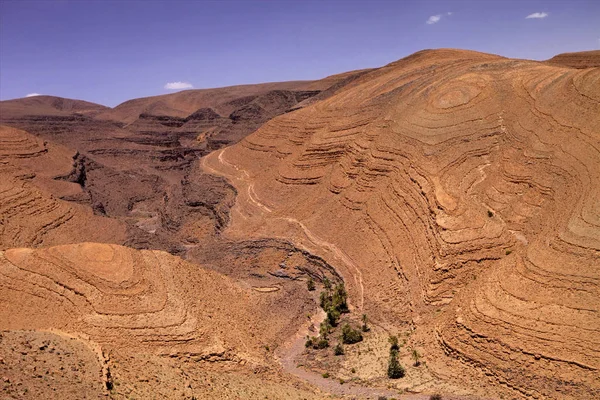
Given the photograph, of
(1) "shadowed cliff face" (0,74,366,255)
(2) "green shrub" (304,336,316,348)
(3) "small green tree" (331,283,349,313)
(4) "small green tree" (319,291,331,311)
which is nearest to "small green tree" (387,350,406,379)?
(2) "green shrub" (304,336,316,348)

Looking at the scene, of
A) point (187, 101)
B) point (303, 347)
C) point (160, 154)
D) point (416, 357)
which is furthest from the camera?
point (187, 101)

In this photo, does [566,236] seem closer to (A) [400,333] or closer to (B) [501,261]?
(B) [501,261]

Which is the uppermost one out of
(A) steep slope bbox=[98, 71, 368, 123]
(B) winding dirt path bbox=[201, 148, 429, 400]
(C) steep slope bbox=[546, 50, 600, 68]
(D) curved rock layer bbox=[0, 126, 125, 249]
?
(A) steep slope bbox=[98, 71, 368, 123]

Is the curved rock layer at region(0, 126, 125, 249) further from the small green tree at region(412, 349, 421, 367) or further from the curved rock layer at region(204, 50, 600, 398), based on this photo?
the small green tree at region(412, 349, 421, 367)

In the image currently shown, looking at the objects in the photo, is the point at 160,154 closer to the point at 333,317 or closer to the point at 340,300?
the point at 340,300

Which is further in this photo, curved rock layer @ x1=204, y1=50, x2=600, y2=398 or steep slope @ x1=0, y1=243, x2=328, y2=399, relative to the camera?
curved rock layer @ x1=204, y1=50, x2=600, y2=398

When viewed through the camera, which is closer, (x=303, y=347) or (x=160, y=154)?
(x=303, y=347)

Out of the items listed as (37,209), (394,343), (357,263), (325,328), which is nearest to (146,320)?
(325,328)
